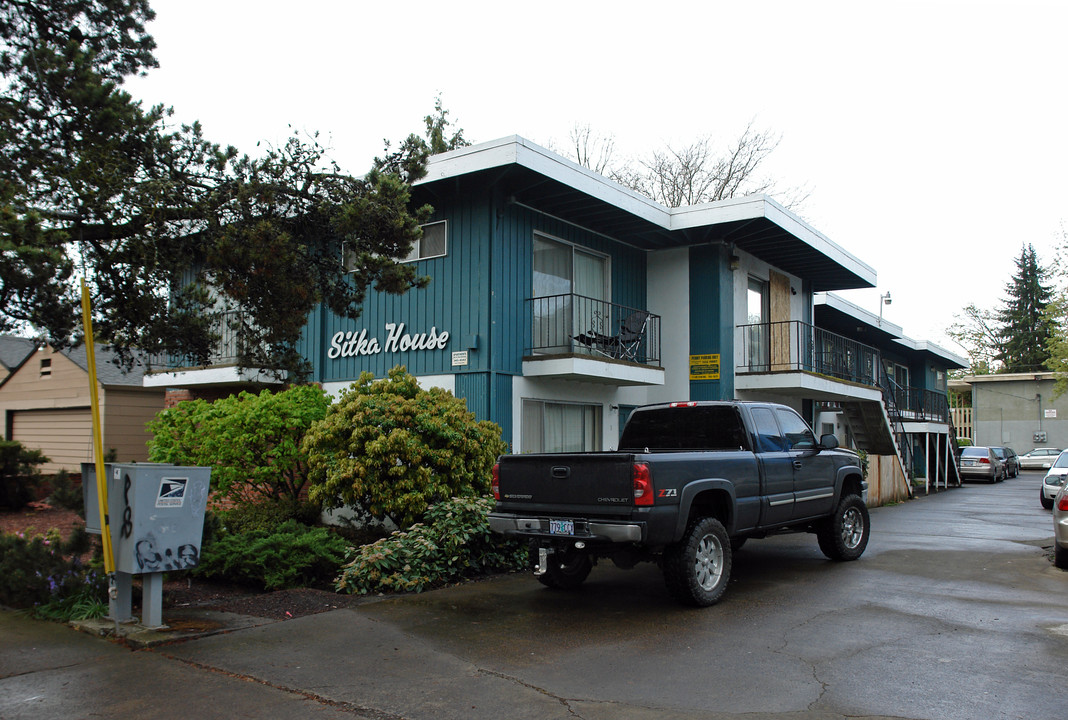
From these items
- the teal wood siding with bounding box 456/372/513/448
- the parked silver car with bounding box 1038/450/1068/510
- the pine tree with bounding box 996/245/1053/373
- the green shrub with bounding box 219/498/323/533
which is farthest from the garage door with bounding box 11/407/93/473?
the pine tree with bounding box 996/245/1053/373

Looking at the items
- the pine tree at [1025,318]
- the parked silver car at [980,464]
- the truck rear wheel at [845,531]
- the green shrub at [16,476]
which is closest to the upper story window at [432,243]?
the truck rear wheel at [845,531]

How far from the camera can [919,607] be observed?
758 cm

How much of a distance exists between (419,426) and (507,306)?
3.44 m

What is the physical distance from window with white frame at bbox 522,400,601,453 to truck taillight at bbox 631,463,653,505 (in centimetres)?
585

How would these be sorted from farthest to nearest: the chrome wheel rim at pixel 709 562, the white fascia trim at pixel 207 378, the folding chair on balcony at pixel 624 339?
the white fascia trim at pixel 207 378 < the folding chair on balcony at pixel 624 339 < the chrome wheel rim at pixel 709 562

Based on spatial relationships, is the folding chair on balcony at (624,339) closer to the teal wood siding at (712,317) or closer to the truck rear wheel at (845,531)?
the teal wood siding at (712,317)

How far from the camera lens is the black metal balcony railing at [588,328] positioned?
13.6 meters

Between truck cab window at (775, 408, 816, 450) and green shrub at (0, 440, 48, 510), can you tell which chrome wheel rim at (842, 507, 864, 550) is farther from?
green shrub at (0, 440, 48, 510)

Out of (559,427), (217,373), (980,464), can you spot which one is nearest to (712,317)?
(559,427)

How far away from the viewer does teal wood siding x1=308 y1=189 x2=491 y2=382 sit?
12.8 metres

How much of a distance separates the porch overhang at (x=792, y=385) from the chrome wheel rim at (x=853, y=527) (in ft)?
20.2

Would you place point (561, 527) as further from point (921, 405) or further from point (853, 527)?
point (921, 405)

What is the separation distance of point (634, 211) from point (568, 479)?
25.3 feet

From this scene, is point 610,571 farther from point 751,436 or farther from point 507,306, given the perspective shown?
point 507,306
